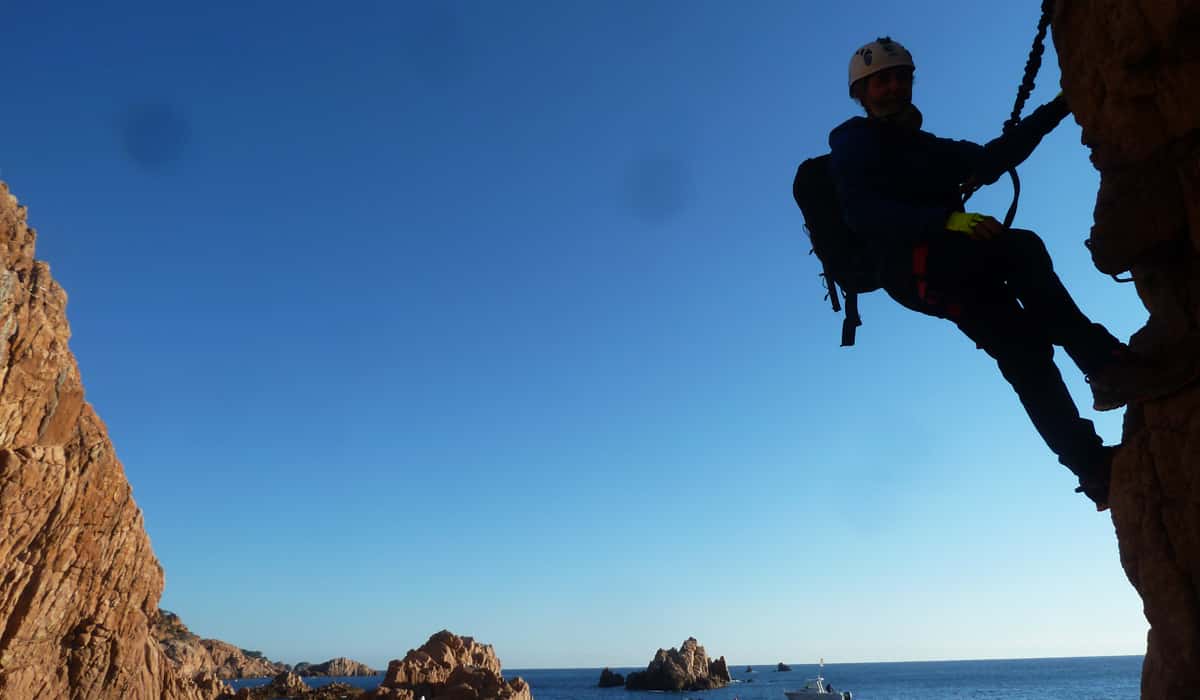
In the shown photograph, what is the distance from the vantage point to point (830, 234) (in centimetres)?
471

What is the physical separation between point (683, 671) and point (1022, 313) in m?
165

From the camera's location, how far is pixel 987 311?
389 centimetres

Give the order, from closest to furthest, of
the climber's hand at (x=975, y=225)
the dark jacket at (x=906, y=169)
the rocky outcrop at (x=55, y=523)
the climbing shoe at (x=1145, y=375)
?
1. the climbing shoe at (x=1145, y=375)
2. the climber's hand at (x=975, y=225)
3. the dark jacket at (x=906, y=169)
4. the rocky outcrop at (x=55, y=523)

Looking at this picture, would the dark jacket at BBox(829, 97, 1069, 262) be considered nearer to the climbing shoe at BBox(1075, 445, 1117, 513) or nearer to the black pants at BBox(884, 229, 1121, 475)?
the black pants at BBox(884, 229, 1121, 475)

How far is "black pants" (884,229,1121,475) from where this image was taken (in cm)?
375

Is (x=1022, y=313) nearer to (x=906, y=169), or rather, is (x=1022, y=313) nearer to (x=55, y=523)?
(x=906, y=169)

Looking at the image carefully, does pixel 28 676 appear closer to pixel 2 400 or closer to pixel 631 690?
pixel 2 400

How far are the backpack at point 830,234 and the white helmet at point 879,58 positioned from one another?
1.62ft

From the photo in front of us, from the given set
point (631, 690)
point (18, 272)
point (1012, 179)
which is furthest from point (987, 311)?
point (631, 690)

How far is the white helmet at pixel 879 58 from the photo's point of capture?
4.37 metres

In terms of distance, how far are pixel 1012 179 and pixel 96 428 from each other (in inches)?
1082

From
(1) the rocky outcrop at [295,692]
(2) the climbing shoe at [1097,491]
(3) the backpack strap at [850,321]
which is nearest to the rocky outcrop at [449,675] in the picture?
(1) the rocky outcrop at [295,692]

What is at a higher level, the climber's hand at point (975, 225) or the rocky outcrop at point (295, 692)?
the climber's hand at point (975, 225)

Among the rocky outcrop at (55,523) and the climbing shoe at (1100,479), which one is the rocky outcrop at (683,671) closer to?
the rocky outcrop at (55,523)
